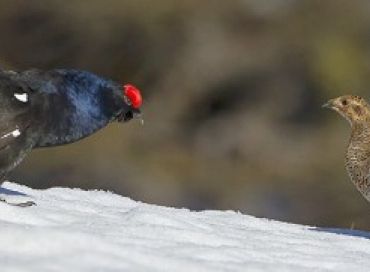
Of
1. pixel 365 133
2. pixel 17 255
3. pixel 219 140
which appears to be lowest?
pixel 17 255

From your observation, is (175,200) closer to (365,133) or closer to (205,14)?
(205,14)

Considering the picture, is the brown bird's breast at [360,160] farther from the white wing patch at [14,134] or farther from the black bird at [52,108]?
the white wing patch at [14,134]

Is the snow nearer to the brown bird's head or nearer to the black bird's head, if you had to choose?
the black bird's head

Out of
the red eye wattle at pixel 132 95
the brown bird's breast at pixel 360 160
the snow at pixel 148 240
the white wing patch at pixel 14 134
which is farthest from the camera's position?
the brown bird's breast at pixel 360 160

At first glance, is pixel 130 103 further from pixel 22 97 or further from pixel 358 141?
pixel 358 141

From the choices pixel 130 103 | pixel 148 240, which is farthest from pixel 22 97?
pixel 148 240

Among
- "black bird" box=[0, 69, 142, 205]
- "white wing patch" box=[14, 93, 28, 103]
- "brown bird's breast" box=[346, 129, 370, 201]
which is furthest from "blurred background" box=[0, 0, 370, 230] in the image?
"white wing patch" box=[14, 93, 28, 103]

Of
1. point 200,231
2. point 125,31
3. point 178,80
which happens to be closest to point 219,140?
point 178,80

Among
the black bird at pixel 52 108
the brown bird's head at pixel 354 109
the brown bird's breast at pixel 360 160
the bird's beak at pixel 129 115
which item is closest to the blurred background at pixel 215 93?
the brown bird's head at pixel 354 109
